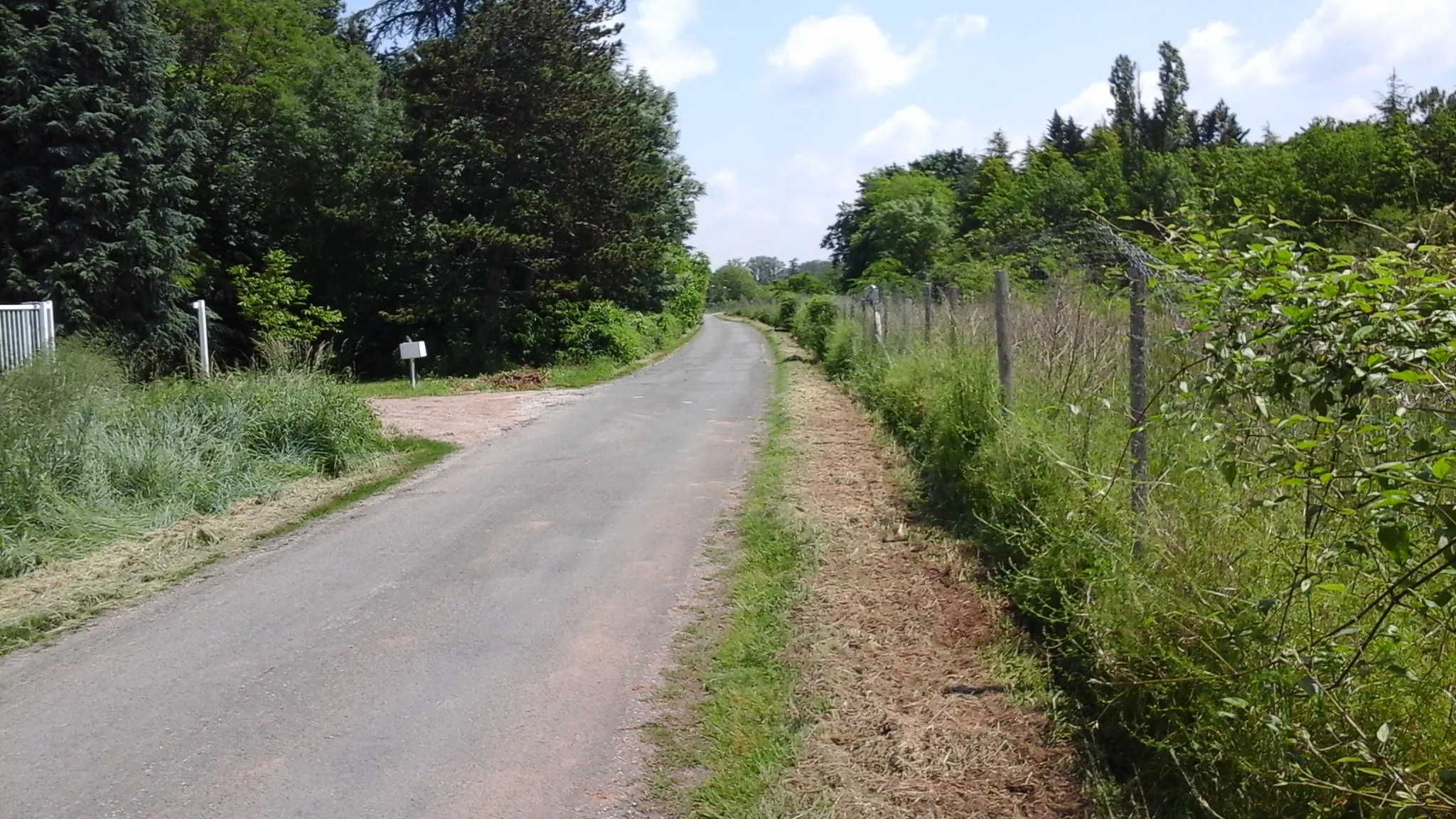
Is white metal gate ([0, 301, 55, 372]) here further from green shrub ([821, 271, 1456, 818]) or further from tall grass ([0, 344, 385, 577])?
green shrub ([821, 271, 1456, 818])

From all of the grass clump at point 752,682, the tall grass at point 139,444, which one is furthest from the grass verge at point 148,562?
the grass clump at point 752,682

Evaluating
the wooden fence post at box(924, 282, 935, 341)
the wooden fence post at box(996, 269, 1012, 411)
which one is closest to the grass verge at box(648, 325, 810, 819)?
the wooden fence post at box(996, 269, 1012, 411)

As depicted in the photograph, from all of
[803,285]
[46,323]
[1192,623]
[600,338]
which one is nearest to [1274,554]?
[1192,623]

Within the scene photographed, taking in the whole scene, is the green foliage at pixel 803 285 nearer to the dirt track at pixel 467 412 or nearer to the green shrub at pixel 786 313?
the green shrub at pixel 786 313

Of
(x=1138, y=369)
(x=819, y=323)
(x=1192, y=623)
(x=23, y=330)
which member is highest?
(x=23, y=330)

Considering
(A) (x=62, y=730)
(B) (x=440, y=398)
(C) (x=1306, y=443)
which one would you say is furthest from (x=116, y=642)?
(B) (x=440, y=398)

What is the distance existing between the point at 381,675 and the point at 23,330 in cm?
1108

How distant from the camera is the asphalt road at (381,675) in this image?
4555 mm

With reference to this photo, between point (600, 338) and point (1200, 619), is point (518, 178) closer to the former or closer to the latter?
point (600, 338)

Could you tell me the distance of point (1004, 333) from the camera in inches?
349

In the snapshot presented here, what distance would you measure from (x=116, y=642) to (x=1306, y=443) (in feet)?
20.8

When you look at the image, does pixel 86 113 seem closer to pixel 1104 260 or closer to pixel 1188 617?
pixel 1104 260

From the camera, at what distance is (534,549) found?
8578 mm

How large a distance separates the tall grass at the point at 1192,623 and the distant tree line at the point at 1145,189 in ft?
3.48
